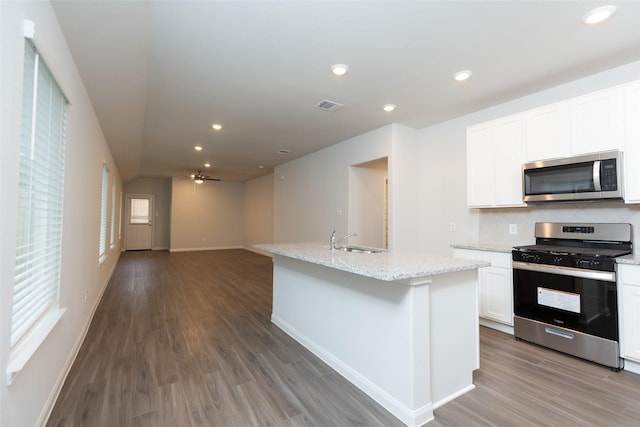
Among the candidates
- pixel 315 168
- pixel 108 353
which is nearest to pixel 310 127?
pixel 315 168

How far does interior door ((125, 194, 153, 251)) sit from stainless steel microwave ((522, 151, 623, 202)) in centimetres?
1062

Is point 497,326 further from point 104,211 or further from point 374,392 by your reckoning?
point 104,211

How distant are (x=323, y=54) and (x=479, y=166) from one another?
87.1 inches

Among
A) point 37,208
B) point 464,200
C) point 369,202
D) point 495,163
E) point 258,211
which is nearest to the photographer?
point 37,208

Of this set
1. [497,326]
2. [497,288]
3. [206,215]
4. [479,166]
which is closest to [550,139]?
[479,166]

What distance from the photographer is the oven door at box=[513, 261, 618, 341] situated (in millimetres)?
2328

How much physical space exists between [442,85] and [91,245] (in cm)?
424

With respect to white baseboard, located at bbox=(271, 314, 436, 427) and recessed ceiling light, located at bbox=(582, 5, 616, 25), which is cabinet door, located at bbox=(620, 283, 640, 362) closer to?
white baseboard, located at bbox=(271, 314, 436, 427)

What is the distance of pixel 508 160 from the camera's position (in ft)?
10.4

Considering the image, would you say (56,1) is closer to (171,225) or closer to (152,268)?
(152,268)

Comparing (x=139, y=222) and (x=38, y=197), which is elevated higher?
(x=38, y=197)

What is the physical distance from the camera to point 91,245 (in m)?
3.38

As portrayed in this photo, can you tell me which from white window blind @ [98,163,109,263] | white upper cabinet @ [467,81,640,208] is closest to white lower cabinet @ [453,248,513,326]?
white upper cabinet @ [467,81,640,208]

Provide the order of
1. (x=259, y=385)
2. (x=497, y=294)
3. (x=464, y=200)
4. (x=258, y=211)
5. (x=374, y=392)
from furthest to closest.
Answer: (x=258, y=211), (x=464, y=200), (x=497, y=294), (x=259, y=385), (x=374, y=392)
